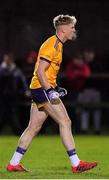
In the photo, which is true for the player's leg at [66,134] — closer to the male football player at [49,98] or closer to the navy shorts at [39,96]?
the male football player at [49,98]

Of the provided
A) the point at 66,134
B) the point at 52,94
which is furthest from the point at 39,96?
the point at 66,134

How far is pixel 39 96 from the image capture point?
1134 centimetres

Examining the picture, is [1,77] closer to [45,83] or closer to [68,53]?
[68,53]

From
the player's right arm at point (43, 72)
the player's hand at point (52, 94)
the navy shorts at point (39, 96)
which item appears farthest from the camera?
the navy shorts at point (39, 96)

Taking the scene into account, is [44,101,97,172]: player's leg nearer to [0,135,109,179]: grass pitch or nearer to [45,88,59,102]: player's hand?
[0,135,109,179]: grass pitch

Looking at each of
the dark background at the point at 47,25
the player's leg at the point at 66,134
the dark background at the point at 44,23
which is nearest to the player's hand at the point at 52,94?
the player's leg at the point at 66,134

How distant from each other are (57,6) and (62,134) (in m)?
11.5

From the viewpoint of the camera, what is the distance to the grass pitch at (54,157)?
10945 mm

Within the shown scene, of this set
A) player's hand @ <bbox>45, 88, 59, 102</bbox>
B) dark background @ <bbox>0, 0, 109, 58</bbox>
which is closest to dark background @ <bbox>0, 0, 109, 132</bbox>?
dark background @ <bbox>0, 0, 109, 58</bbox>

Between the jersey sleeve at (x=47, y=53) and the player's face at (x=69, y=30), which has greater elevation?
the player's face at (x=69, y=30)

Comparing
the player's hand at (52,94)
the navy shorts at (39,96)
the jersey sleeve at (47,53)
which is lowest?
the navy shorts at (39,96)

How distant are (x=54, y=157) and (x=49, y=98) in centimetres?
350

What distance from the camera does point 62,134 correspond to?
1125 centimetres

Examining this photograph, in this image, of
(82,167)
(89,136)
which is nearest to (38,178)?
(82,167)
